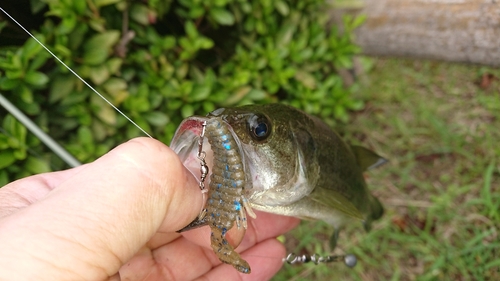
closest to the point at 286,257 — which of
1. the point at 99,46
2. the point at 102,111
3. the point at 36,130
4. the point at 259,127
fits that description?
the point at 259,127

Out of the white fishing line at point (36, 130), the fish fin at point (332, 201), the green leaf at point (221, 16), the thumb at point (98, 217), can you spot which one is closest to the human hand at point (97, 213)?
the thumb at point (98, 217)

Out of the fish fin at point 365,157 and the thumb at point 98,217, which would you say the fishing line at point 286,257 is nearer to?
the thumb at point 98,217

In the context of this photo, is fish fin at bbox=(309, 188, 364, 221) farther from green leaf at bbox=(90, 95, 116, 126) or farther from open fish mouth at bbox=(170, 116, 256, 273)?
green leaf at bbox=(90, 95, 116, 126)

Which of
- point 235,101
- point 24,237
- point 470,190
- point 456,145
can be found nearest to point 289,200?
point 24,237

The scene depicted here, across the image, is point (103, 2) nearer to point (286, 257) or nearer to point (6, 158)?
point (6, 158)

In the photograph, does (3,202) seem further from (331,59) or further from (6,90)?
(331,59)

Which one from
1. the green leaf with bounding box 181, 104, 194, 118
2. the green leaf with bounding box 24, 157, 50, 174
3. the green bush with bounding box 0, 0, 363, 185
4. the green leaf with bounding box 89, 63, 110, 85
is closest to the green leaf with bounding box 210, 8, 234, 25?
the green bush with bounding box 0, 0, 363, 185
